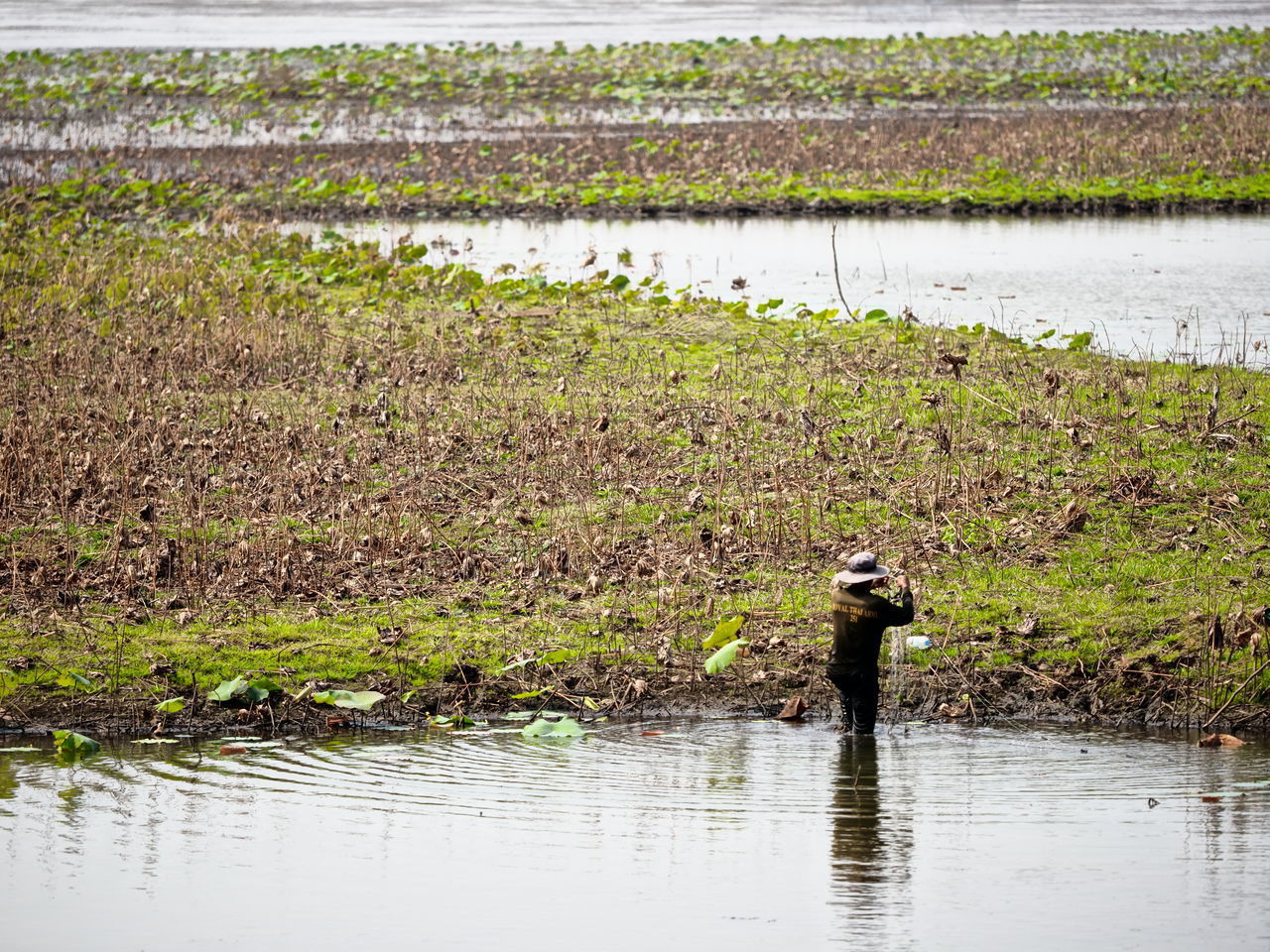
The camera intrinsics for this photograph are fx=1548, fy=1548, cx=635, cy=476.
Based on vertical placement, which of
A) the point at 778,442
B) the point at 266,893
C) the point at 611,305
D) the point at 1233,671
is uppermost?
the point at 611,305

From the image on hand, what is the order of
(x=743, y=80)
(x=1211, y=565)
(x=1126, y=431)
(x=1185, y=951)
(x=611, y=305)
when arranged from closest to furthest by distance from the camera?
(x=1185, y=951)
(x=1211, y=565)
(x=1126, y=431)
(x=611, y=305)
(x=743, y=80)

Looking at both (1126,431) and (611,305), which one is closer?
(1126,431)

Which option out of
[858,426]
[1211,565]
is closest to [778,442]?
[858,426]

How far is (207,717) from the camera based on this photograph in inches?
404

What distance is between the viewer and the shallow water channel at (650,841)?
751 centimetres

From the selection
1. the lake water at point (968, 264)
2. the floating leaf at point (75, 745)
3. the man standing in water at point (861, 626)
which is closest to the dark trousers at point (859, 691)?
the man standing in water at point (861, 626)

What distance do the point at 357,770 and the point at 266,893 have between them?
1.55m

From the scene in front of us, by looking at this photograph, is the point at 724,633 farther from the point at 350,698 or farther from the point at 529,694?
the point at 350,698

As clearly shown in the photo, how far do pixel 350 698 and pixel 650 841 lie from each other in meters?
2.49

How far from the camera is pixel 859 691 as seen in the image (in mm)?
9562

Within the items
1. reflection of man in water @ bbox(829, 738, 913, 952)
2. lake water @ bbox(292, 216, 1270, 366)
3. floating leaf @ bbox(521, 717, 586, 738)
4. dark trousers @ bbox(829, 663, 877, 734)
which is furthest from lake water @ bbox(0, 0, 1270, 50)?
reflection of man in water @ bbox(829, 738, 913, 952)

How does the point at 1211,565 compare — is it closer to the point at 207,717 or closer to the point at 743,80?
the point at 207,717

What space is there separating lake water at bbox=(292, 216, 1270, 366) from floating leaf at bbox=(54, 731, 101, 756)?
1150 centimetres

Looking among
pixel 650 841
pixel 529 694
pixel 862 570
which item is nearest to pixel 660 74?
pixel 529 694
